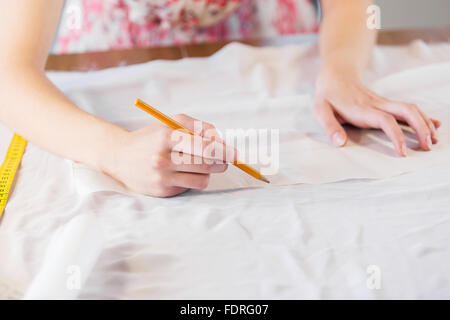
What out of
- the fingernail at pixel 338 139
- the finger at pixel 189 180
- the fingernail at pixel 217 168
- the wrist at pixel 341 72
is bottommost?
the fingernail at pixel 338 139

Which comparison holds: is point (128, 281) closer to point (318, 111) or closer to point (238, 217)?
point (238, 217)

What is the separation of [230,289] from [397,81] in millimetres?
523

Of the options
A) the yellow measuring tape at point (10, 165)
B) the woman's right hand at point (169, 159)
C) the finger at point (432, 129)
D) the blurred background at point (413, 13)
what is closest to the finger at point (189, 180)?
the woman's right hand at point (169, 159)

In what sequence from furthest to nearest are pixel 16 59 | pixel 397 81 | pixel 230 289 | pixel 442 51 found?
1. pixel 442 51
2. pixel 397 81
3. pixel 16 59
4. pixel 230 289

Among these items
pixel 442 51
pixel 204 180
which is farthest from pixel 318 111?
pixel 442 51

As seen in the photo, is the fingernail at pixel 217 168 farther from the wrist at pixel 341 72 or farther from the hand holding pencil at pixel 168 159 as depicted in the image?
the wrist at pixel 341 72

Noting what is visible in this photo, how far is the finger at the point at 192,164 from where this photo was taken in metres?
0.52

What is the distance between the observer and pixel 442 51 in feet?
3.01

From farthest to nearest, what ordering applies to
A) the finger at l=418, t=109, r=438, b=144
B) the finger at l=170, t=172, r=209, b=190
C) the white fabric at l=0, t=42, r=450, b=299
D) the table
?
the table → the finger at l=418, t=109, r=438, b=144 → the finger at l=170, t=172, r=209, b=190 → the white fabric at l=0, t=42, r=450, b=299

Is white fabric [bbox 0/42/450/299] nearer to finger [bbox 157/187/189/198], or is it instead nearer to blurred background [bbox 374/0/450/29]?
finger [bbox 157/187/189/198]

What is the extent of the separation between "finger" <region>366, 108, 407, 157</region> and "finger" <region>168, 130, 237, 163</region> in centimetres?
23

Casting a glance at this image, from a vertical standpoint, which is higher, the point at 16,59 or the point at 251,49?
the point at 16,59

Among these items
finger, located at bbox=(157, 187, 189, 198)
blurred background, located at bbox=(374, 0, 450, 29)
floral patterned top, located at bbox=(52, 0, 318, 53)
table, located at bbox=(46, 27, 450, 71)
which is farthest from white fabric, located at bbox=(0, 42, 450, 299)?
blurred background, located at bbox=(374, 0, 450, 29)

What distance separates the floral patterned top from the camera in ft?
3.22
